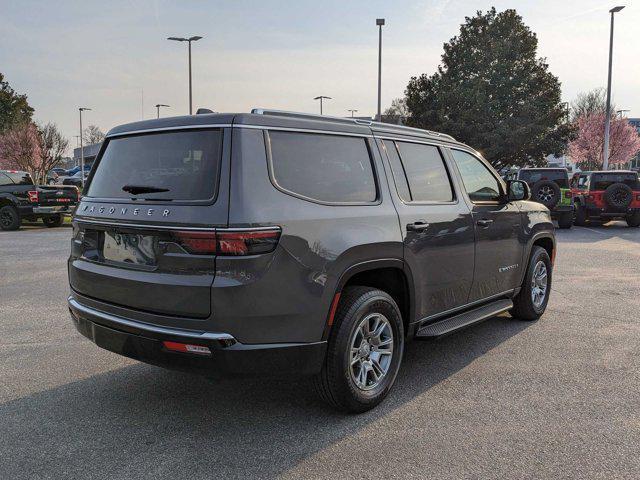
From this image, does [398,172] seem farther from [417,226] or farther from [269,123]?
[269,123]

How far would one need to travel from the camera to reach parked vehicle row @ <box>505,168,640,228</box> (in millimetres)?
16250

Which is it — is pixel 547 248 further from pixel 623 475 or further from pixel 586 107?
pixel 586 107

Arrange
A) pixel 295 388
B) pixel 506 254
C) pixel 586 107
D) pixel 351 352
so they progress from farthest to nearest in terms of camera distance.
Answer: pixel 586 107 < pixel 506 254 < pixel 295 388 < pixel 351 352

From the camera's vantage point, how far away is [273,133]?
3.22 metres

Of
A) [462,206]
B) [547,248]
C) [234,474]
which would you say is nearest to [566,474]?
[234,474]

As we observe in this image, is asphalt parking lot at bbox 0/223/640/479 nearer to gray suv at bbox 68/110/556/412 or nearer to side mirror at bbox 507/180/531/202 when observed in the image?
gray suv at bbox 68/110/556/412

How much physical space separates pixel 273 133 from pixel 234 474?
187 centimetres

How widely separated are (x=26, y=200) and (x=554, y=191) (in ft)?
51.4

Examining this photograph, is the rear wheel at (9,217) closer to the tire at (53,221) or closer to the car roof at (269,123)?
the tire at (53,221)

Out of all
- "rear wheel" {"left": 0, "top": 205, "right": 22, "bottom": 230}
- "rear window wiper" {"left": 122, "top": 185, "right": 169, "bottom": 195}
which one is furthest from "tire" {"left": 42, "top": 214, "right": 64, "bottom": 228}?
"rear window wiper" {"left": 122, "top": 185, "right": 169, "bottom": 195}

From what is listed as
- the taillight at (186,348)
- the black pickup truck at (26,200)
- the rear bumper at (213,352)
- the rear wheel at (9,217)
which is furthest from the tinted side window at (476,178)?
the rear wheel at (9,217)

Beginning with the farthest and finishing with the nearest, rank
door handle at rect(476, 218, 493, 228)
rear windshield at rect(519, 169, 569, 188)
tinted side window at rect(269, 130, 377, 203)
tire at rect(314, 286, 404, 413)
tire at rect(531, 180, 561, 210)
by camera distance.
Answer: rear windshield at rect(519, 169, 569, 188), tire at rect(531, 180, 561, 210), door handle at rect(476, 218, 493, 228), tire at rect(314, 286, 404, 413), tinted side window at rect(269, 130, 377, 203)

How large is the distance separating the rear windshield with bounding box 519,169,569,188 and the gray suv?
14.2 m

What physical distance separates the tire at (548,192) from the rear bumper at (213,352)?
14.5 m
